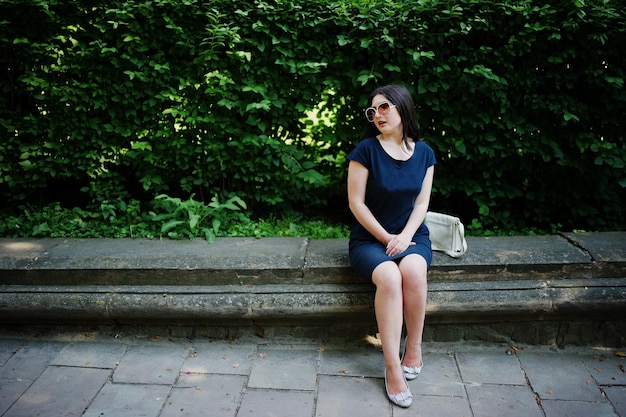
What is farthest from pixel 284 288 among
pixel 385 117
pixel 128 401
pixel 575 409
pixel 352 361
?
pixel 575 409

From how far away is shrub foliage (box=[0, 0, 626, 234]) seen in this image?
11.9ft

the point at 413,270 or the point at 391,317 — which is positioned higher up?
the point at 413,270

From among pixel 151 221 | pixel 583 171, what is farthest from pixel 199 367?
pixel 583 171

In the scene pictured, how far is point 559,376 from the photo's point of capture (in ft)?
9.41

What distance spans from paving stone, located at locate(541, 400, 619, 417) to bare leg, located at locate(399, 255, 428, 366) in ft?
2.27

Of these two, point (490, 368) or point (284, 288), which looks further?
point (284, 288)

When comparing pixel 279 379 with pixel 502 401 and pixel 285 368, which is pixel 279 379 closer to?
pixel 285 368

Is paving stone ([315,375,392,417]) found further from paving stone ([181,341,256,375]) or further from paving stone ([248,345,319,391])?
paving stone ([181,341,256,375])

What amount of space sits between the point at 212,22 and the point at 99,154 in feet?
4.58

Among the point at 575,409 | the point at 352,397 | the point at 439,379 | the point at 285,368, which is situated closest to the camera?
the point at 575,409

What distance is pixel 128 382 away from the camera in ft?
9.30

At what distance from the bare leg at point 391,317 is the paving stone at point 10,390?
1990 millimetres

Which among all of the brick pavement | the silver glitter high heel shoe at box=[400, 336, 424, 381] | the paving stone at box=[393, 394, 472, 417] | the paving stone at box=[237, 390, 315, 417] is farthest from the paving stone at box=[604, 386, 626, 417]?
the paving stone at box=[237, 390, 315, 417]

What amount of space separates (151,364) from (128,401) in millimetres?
342
